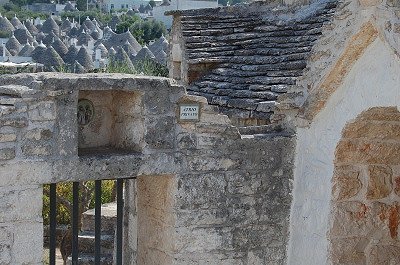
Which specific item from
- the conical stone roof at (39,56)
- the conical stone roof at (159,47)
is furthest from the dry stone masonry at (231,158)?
the conical stone roof at (159,47)

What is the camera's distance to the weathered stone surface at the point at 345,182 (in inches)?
228

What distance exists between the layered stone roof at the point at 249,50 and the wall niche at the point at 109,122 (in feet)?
8.14

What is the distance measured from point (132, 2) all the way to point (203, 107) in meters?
110

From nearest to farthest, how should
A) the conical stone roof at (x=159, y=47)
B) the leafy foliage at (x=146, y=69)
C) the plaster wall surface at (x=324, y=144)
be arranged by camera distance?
the plaster wall surface at (x=324, y=144) → the leafy foliage at (x=146, y=69) → the conical stone roof at (x=159, y=47)

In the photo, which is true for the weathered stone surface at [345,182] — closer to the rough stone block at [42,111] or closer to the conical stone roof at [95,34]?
the rough stone block at [42,111]

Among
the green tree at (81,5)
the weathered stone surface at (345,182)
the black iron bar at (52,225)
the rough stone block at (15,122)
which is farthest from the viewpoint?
the green tree at (81,5)

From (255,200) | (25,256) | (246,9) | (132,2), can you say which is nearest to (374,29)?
(255,200)

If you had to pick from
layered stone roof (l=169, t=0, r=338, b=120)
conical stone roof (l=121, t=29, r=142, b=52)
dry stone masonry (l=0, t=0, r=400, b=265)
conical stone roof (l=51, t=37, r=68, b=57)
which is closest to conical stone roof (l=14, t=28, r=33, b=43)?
conical stone roof (l=121, t=29, r=142, b=52)

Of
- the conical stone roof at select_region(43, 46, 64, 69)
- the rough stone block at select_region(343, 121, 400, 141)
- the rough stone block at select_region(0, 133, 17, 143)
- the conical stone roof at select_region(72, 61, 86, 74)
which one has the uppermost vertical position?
the conical stone roof at select_region(43, 46, 64, 69)

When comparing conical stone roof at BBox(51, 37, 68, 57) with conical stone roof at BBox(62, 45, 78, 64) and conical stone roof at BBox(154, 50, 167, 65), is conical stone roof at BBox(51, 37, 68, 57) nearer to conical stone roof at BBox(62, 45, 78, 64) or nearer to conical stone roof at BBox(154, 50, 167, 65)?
conical stone roof at BBox(62, 45, 78, 64)

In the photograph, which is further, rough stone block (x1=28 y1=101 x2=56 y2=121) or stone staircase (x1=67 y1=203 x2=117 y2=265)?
stone staircase (x1=67 y1=203 x2=117 y2=265)

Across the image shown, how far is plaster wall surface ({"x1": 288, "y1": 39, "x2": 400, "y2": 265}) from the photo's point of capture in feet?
17.5

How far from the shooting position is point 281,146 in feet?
19.9

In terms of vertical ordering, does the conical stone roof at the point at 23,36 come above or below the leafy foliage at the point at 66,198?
above
